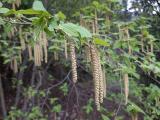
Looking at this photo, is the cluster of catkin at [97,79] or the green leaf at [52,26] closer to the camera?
the green leaf at [52,26]

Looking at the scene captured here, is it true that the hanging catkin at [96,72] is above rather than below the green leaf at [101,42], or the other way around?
below

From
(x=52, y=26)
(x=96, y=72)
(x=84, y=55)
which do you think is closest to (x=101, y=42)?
(x=96, y=72)

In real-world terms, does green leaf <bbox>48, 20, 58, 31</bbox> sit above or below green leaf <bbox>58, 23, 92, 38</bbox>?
above

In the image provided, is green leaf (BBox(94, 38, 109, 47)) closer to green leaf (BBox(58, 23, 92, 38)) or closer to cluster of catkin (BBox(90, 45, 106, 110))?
cluster of catkin (BBox(90, 45, 106, 110))

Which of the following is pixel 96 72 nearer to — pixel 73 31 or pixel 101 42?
pixel 101 42

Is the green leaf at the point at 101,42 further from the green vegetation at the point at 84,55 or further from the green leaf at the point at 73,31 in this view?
the green leaf at the point at 73,31

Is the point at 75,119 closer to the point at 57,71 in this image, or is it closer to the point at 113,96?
the point at 113,96

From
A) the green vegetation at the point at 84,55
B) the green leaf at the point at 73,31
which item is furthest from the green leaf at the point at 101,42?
the green leaf at the point at 73,31

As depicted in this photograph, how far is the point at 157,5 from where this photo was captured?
6246 mm

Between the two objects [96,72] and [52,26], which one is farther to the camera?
[96,72]

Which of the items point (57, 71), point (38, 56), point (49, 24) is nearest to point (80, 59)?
point (38, 56)

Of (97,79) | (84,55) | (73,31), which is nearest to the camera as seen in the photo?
(73,31)

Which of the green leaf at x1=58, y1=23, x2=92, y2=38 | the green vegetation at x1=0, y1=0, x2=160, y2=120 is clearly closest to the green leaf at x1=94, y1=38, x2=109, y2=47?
the green vegetation at x1=0, y1=0, x2=160, y2=120

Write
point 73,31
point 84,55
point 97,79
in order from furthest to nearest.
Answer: point 84,55
point 97,79
point 73,31
